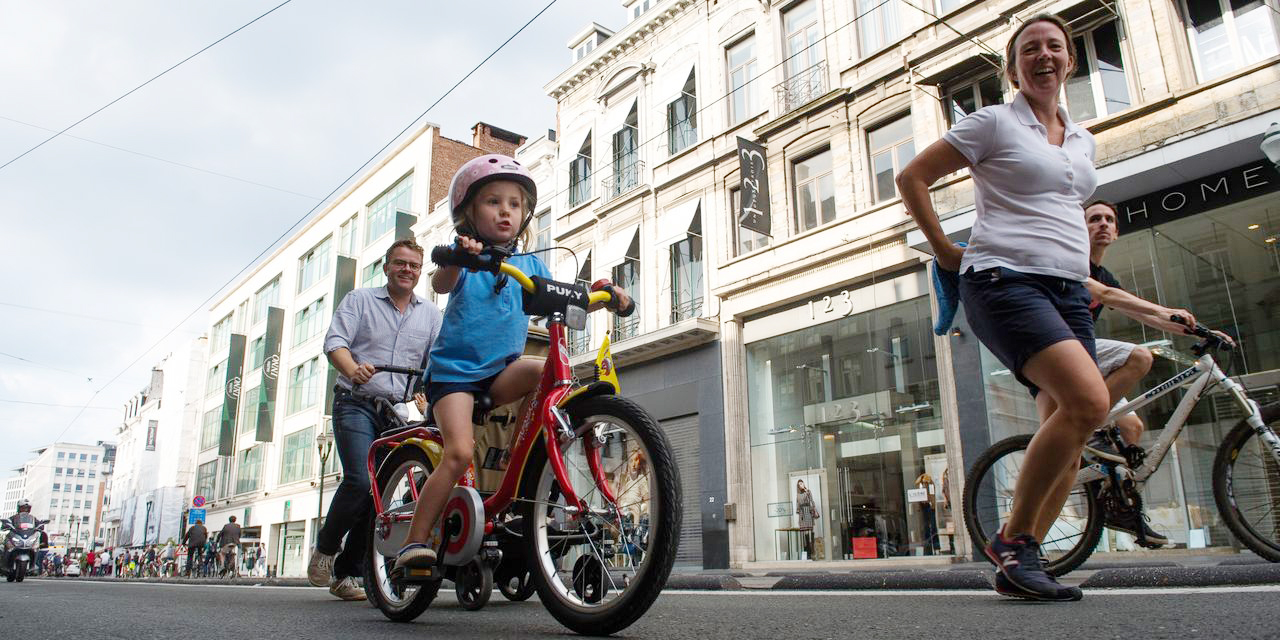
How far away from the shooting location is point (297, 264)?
147ft

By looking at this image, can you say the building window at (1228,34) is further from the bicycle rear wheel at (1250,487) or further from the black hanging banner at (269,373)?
the black hanging banner at (269,373)

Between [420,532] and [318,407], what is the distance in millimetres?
36270

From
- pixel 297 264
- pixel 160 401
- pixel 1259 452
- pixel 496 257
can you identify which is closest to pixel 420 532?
pixel 496 257

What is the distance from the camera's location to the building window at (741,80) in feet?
60.2

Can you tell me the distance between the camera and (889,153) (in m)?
15.2

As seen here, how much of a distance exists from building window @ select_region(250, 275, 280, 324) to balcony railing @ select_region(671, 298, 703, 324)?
113ft

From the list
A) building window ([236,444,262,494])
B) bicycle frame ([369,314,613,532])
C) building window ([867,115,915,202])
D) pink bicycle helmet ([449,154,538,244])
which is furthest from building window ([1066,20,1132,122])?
building window ([236,444,262,494])

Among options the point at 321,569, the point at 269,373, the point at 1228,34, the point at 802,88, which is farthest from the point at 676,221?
the point at 269,373

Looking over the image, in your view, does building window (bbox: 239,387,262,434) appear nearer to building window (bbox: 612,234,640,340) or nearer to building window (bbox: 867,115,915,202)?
building window (bbox: 612,234,640,340)

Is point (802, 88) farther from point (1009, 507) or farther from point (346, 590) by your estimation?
point (346, 590)

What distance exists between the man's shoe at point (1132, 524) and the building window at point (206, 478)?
5262 cm

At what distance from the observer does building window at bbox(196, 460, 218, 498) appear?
4941cm

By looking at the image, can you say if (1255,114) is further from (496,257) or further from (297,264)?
(297,264)

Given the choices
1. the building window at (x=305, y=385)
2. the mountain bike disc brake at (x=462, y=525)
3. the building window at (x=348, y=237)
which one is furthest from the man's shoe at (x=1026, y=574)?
the building window at (x=348, y=237)
